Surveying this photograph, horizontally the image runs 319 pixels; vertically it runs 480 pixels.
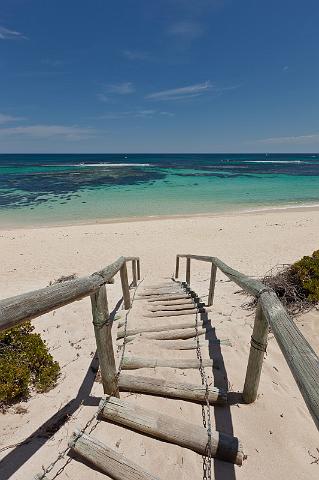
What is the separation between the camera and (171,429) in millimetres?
2391

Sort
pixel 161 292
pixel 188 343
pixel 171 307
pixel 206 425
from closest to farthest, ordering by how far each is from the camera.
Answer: pixel 206 425 < pixel 188 343 < pixel 171 307 < pixel 161 292

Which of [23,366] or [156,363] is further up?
[156,363]

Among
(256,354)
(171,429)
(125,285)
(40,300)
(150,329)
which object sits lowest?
(150,329)

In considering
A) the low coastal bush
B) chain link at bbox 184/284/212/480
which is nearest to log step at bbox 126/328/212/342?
chain link at bbox 184/284/212/480

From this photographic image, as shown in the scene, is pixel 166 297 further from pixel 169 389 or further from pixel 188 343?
pixel 169 389

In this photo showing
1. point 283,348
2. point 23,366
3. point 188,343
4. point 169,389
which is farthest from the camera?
point 188,343

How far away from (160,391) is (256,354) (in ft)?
3.52

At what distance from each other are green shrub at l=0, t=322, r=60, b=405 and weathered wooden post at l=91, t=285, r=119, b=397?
1.17m

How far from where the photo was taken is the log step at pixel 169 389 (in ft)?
9.34

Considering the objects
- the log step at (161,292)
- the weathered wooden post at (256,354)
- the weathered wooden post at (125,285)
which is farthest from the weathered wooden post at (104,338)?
the log step at (161,292)

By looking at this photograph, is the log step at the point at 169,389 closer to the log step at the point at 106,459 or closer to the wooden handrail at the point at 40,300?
the log step at the point at 106,459

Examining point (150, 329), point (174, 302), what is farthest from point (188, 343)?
point (174, 302)

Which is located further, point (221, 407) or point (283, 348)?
point (221, 407)

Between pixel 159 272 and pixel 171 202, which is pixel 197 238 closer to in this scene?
pixel 159 272
